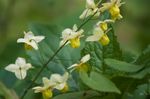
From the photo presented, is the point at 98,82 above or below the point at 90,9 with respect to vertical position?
below

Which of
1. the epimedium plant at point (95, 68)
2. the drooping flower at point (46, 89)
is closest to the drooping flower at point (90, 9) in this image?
the epimedium plant at point (95, 68)

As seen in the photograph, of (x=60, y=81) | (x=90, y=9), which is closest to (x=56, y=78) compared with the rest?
(x=60, y=81)

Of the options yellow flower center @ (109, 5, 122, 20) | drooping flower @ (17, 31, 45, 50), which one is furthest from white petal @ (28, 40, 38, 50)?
yellow flower center @ (109, 5, 122, 20)

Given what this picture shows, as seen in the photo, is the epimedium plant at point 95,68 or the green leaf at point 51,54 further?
the green leaf at point 51,54

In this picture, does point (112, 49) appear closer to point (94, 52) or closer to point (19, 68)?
point (94, 52)

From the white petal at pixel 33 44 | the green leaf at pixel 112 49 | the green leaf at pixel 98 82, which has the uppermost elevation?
the white petal at pixel 33 44

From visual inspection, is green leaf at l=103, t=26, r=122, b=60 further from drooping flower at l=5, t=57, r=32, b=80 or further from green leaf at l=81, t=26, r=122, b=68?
drooping flower at l=5, t=57, r=32, b=80

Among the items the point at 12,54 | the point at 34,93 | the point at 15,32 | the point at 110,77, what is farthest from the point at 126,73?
the point at 15,32

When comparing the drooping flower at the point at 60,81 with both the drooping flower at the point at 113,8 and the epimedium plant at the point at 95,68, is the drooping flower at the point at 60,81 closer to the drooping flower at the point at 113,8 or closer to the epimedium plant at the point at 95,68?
the epimedium plant at the point at 95,68
